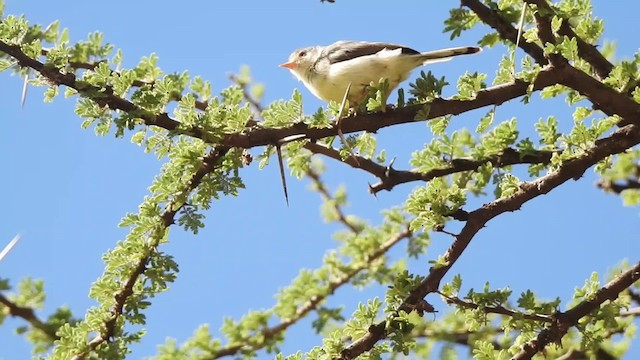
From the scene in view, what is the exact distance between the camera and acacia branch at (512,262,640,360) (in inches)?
133

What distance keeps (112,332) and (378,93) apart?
5.20 ft

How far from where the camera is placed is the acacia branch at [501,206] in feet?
10.7

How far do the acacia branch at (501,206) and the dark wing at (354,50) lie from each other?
1072 mm

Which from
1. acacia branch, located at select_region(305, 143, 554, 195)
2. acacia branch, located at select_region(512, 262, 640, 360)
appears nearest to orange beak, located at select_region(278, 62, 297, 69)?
acacia branch, located at select_region(305, 143, 554, 195)

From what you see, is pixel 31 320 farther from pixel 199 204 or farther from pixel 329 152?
pixel 329 152

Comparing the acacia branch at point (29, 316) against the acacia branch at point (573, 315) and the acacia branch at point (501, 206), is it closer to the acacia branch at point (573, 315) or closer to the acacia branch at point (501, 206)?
the acacia branch at point (501, 206)

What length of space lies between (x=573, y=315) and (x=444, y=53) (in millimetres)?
1389

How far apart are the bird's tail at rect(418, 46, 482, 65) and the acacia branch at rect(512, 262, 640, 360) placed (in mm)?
1231

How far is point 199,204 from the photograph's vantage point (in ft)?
11.1

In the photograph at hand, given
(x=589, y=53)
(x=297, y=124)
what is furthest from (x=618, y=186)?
(x=297, y=124)

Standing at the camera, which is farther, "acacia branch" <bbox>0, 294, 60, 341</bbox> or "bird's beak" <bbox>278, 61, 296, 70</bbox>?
"bird's beak" <bbox>278, 61, 296, 70</bbox>

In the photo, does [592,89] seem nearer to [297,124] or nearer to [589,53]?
[589,53]

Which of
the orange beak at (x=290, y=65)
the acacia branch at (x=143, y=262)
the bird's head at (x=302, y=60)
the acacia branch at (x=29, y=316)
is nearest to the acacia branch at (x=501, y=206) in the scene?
the acacia branch at (x=143, y=262)

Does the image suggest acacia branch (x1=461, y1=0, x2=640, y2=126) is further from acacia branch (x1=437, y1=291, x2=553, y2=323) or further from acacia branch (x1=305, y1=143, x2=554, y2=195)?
acacia branch (x1=437, y1=291, x2=553, y2=323)
